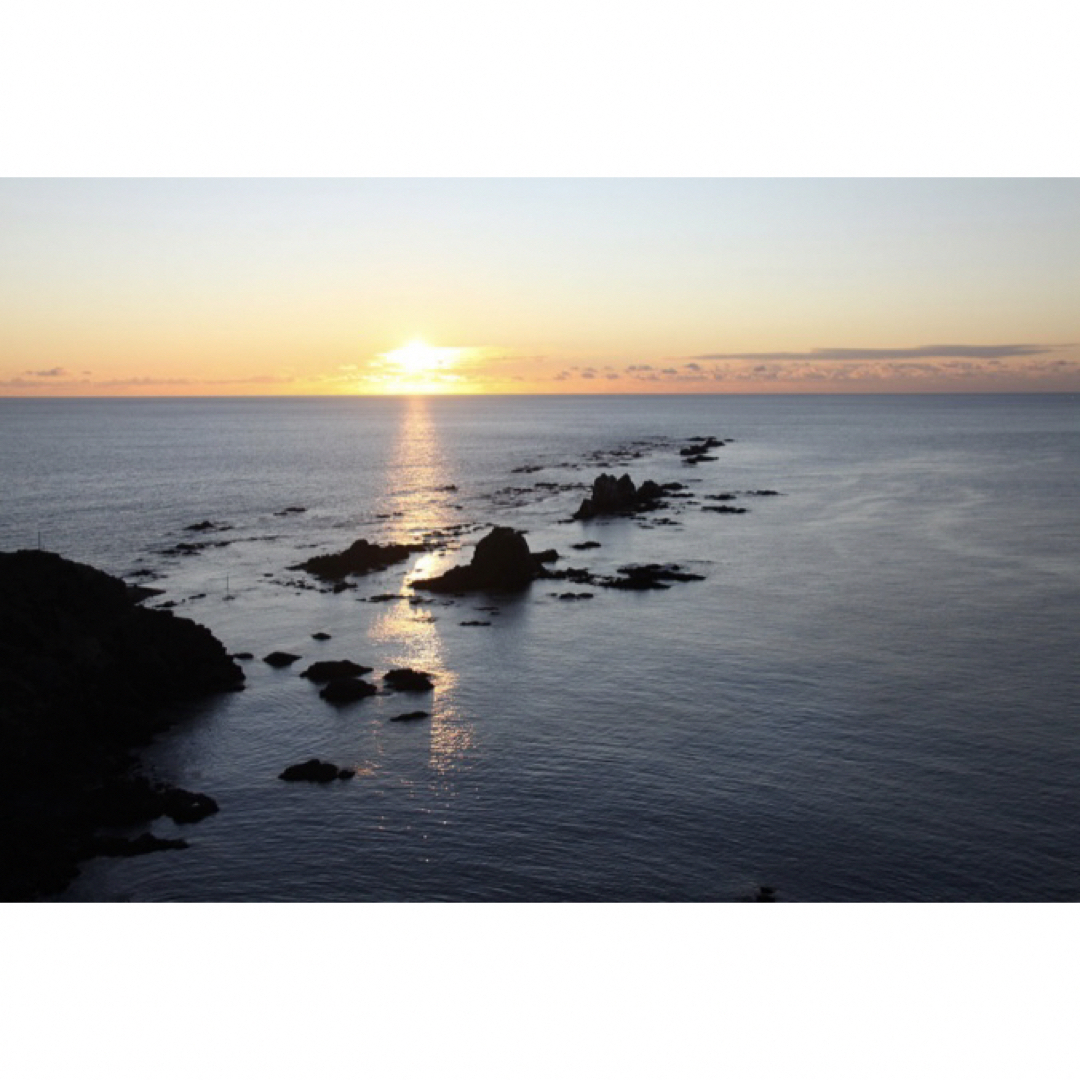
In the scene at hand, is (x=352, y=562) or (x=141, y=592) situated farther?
(x=352, y=562)

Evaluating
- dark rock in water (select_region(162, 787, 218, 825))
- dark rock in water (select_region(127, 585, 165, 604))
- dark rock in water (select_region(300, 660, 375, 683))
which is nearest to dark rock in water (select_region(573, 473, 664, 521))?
dark rock in water (select_region(127, 585, 165, 604))

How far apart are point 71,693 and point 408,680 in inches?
640

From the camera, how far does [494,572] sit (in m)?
75.7

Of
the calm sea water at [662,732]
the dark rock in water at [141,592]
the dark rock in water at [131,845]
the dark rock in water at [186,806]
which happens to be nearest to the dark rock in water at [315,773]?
the calm sea water at [662,732]

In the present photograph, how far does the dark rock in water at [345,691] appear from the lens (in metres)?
48.1

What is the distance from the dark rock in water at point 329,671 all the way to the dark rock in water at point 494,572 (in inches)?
898

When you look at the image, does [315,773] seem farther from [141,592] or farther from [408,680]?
[141,592]

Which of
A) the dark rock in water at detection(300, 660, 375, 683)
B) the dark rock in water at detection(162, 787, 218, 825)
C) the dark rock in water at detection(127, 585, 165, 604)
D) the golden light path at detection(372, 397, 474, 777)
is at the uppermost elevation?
the dark rock in water at detection(127, 585, 165, 604)

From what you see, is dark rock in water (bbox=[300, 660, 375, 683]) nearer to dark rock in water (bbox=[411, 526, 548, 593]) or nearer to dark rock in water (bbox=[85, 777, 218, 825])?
dark rock in water (bbox=[85, 777, 218, 825])

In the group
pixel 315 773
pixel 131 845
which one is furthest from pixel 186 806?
pixel 315 773

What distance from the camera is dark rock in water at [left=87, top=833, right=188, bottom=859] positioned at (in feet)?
108

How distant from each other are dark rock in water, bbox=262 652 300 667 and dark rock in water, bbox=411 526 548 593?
20.9 meters

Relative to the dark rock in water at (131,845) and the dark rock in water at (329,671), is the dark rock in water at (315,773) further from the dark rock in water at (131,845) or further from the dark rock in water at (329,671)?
the dark rock in water at (329,671)

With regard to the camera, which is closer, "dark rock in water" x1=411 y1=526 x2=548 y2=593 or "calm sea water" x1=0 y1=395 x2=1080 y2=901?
"calm sea water" x1=0 y1=395 x2=1080 y2=901
